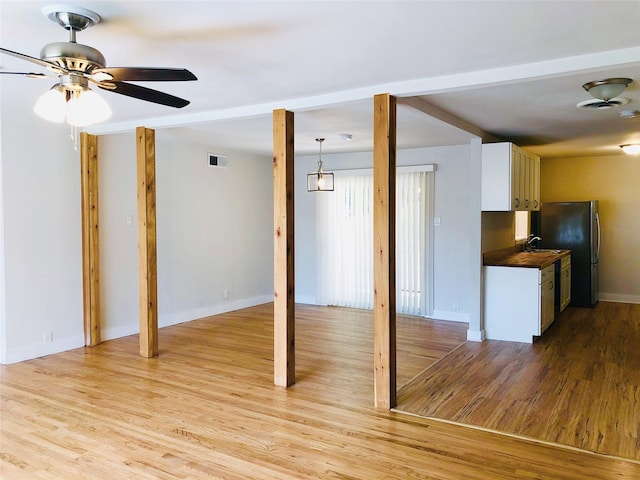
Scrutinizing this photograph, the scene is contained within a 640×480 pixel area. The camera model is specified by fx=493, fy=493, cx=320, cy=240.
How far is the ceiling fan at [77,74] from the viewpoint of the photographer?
7.38 ft

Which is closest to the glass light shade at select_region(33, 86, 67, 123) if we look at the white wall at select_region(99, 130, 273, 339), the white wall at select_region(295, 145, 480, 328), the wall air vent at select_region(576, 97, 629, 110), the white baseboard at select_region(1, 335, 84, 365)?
the white wall at select_region(99, 130, 273, 339)

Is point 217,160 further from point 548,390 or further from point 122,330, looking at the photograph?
point 548,390

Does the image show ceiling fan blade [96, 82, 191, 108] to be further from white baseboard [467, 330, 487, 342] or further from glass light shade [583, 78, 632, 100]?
white baseboard [467, 330, 487, 342]

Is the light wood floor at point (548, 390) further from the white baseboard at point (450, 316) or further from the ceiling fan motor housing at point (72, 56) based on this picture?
the ceiling fan motor housing at point (72, 56)

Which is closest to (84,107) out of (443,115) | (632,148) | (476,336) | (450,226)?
(443,115)

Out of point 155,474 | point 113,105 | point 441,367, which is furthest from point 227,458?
point 113,105

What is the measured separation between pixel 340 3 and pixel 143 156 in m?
3.26

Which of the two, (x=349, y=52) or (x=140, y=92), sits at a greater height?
(x=349, y=52)

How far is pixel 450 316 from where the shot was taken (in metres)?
6.84

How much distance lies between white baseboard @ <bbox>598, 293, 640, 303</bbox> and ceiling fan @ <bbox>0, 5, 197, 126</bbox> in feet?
26.2

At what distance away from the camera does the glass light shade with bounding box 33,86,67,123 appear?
2389 millimetres

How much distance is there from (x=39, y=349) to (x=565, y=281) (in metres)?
6.67

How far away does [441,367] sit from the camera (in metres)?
4.59

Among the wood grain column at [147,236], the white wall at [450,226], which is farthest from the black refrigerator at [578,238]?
Result: the wood grain column at [147,236]
